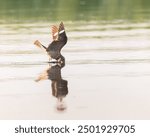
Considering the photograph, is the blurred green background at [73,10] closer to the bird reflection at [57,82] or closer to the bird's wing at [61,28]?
the bird's wing at [61,28]

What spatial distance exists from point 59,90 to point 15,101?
1.53 meters

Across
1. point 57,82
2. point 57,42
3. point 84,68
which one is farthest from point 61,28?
point 57,82

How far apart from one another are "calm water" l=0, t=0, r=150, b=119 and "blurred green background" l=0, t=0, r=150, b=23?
214 mm

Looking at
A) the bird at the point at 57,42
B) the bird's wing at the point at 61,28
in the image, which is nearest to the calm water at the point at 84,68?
the bird at the point at 57,42

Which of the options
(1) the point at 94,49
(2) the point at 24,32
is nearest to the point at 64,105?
(1) the point at 94,49

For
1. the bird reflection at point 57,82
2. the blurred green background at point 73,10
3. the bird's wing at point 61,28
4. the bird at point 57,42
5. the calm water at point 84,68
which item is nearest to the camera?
the calm water at point 84,68

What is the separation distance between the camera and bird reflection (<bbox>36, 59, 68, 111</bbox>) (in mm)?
16688

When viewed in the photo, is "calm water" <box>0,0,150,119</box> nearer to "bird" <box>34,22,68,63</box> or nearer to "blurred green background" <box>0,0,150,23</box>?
"blurred green background" <box>0,0,150,23</box>

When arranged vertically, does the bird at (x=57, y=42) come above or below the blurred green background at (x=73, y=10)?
above

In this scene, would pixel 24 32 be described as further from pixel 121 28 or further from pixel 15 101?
pixel 15 101

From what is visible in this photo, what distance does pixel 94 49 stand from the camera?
24938mm

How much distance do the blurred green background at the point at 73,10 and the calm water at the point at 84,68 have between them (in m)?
0.21

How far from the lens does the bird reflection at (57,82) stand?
16688 millimetres

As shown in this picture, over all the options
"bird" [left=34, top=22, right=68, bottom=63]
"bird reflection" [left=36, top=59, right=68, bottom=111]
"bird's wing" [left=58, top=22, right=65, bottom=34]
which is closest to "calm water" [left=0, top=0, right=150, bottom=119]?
"bird reflection" [left=36, top=59, right=68, bottom=111]
